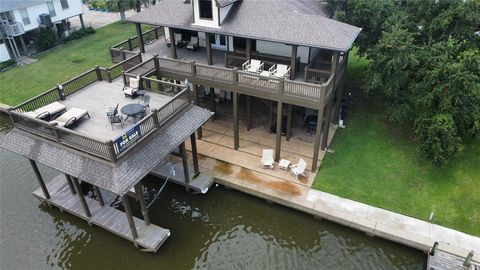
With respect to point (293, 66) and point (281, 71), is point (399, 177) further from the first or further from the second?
point (281, 71)

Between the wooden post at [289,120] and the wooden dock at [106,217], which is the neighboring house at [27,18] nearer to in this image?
the wooden dock at [106,217]

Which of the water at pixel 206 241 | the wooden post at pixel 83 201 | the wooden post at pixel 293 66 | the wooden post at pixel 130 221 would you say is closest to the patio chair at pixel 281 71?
the wooden post at pixel 293 66

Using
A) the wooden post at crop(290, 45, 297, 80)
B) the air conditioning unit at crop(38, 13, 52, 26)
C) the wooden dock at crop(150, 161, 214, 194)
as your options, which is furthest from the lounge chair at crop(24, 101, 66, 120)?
the air conditioning unit at crop(38, 13, 52, 26)

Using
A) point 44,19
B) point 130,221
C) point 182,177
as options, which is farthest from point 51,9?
point 130,221

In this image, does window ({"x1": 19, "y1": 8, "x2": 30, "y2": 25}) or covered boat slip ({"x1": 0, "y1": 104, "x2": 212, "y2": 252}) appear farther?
window ({"x1": 19, "y1": 8, "x2": 30, "y2": 25})

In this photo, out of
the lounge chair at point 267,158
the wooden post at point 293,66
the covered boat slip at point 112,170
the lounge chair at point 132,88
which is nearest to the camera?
the covered boat slip at point 112,170

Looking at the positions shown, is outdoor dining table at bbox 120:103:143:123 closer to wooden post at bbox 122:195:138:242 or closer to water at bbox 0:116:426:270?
wooden post at bbox 122:195:138:242


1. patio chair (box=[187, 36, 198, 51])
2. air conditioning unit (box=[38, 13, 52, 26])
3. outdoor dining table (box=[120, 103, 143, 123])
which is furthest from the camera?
air conditioning unit (box=[38, 13, 52, 26])

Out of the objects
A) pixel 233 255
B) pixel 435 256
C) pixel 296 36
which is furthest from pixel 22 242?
pixel 435 256
